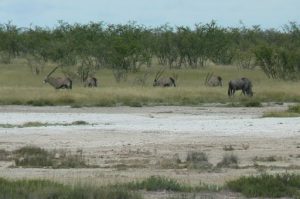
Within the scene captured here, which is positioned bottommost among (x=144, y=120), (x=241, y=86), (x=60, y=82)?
(x=144, y=120)

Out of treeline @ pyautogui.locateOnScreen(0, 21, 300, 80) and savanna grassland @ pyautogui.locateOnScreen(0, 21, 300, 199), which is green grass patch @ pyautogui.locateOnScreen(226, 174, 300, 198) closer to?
savanna grassland @ pyautogui.locateOnScreen(0, 21, 300, 199)

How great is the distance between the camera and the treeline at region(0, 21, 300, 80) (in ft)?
236

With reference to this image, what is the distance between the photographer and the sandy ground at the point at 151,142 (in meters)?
16.4

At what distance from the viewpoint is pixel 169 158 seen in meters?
19.8

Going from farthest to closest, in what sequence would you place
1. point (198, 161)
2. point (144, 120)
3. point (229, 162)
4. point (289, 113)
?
point (289, 113) → point (144, 120) → point (198, 161) → point (229, 162)

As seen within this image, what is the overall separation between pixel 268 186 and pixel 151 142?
434 inches

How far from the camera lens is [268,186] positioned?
13.2 meters

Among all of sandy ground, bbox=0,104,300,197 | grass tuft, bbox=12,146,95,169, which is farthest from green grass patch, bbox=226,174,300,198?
grass tuft, bbox=12,146,95,169

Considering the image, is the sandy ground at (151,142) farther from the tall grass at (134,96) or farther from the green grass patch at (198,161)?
the tall grass at (134,96)

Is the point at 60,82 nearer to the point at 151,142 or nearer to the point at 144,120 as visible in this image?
the point at 144,120

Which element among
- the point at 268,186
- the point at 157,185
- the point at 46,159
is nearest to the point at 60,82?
the point at 46,159

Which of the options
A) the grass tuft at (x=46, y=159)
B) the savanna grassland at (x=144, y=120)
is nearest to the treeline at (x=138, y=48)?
the savanna grassland at (x=144, y=120)

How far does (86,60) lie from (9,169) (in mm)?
59146

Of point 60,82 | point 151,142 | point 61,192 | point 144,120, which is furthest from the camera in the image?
point 60,82
